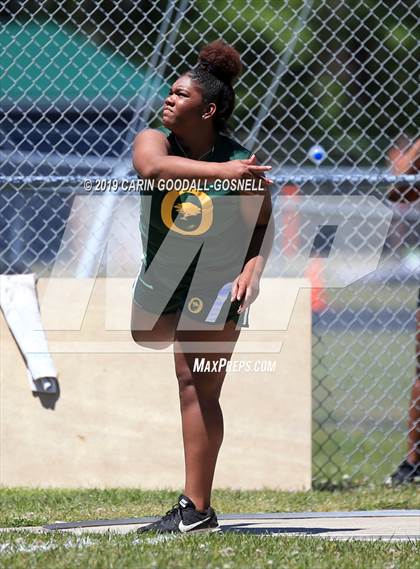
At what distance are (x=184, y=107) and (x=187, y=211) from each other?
42 cm

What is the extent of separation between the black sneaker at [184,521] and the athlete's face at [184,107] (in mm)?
1482

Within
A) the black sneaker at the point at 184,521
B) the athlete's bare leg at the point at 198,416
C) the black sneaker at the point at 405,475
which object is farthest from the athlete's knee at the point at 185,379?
the black sneaker at the point at 405,475

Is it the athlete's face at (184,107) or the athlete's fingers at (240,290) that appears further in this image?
the athlete's face at (184,107)

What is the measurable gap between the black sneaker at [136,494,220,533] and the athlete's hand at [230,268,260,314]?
0.79 metres

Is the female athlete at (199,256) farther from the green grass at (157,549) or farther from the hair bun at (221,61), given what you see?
the green grass at (157,549)

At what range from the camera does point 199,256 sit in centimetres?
443

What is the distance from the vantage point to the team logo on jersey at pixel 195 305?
438cm

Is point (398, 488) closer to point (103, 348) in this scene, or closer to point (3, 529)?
point (103, 348)

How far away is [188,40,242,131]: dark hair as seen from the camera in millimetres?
4469

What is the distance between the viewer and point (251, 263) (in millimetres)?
4367

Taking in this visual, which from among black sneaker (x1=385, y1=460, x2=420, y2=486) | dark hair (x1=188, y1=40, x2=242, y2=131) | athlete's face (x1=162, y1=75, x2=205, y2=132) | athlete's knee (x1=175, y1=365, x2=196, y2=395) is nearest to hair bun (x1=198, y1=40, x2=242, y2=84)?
dark hair (x1=188, y1=40, x2=242, y2=131)

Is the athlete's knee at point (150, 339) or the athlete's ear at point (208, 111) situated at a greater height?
the athlete's ear at point (208, 111)

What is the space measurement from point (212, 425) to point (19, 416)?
1778 mm

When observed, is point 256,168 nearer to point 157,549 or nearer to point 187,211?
point 187,211
